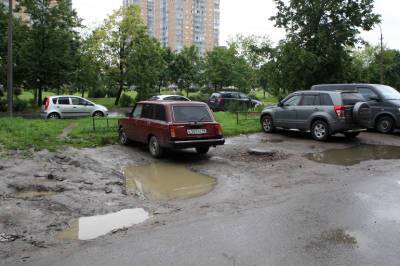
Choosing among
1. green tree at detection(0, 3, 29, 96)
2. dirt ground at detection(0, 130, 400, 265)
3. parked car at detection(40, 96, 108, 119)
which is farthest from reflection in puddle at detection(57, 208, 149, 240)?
green tree at detection(0, 3, 29, 96)

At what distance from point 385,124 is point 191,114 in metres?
8.42

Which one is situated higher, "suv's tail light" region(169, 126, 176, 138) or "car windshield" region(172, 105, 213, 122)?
"car windshield" region(172, 105, 213, 122)

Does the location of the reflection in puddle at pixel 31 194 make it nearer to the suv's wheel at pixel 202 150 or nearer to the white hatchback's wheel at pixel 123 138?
the suv's wheel at pixel 202 150

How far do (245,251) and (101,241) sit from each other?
5.98ft

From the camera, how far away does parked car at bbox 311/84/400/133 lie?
1548 centimetres

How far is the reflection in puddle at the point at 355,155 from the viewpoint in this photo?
36.1 feet

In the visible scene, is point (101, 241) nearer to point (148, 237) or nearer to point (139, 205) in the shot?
point (148, 237)

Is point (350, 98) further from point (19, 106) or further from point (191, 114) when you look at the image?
point (19, 106)

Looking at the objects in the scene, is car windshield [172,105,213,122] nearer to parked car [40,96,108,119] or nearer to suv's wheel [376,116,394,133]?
suv's wheel [376,116,394,133]

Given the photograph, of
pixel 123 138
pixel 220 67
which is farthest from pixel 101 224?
pixel 220 67

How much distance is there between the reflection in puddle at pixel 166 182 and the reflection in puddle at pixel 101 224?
1.08 meters

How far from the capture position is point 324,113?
1392 centimetres

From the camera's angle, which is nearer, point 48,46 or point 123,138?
point 123,138

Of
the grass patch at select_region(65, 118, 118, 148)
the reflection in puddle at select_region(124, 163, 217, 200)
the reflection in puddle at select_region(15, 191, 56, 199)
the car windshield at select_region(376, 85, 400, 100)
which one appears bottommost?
the reflection in puddle at select_region(15, 191, 56, 199)
